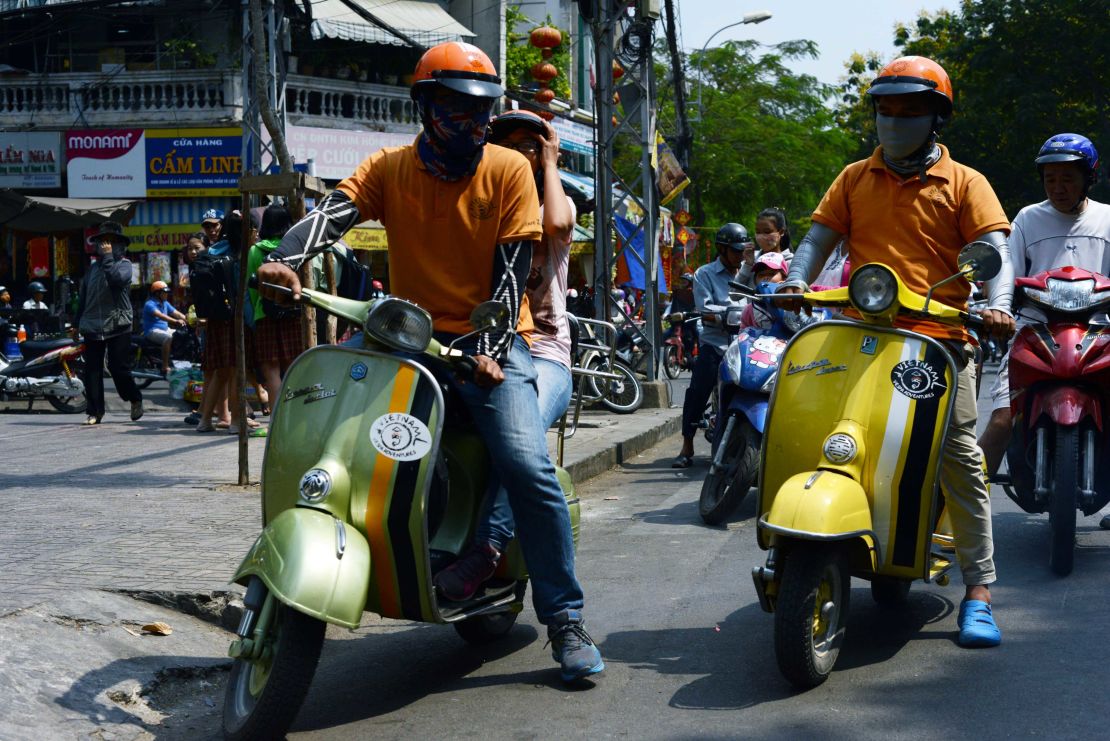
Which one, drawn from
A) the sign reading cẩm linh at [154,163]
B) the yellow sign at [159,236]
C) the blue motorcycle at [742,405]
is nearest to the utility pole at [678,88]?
the sign reading cẩm linh at [154,163]

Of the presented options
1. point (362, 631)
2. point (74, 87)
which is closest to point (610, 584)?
point (362, 631)

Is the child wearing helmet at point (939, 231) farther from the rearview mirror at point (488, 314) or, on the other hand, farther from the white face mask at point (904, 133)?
the rearview mirror at point (488, 314)

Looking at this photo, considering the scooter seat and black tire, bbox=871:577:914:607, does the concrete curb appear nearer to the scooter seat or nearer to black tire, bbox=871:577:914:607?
black tire, bbox=871:577:914:607

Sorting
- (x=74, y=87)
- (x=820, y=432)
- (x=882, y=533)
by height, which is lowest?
(x=882, y=533)

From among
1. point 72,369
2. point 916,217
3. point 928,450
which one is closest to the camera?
point 928,450

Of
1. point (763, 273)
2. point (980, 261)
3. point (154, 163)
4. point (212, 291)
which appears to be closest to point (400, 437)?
point (980, 261)

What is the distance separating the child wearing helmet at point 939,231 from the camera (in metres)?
4.46

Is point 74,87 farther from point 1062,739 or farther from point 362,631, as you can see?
point 1062,739

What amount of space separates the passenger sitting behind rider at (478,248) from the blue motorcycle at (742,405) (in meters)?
3.00

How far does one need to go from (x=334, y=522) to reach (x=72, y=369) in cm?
1307

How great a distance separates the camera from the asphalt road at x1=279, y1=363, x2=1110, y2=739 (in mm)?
3732

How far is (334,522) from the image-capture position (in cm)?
358

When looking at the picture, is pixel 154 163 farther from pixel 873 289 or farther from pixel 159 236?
pixel 873 289

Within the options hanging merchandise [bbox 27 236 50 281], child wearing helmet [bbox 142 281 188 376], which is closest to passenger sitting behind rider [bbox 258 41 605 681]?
child wearing helmet [bbox 142 281 188 376]
